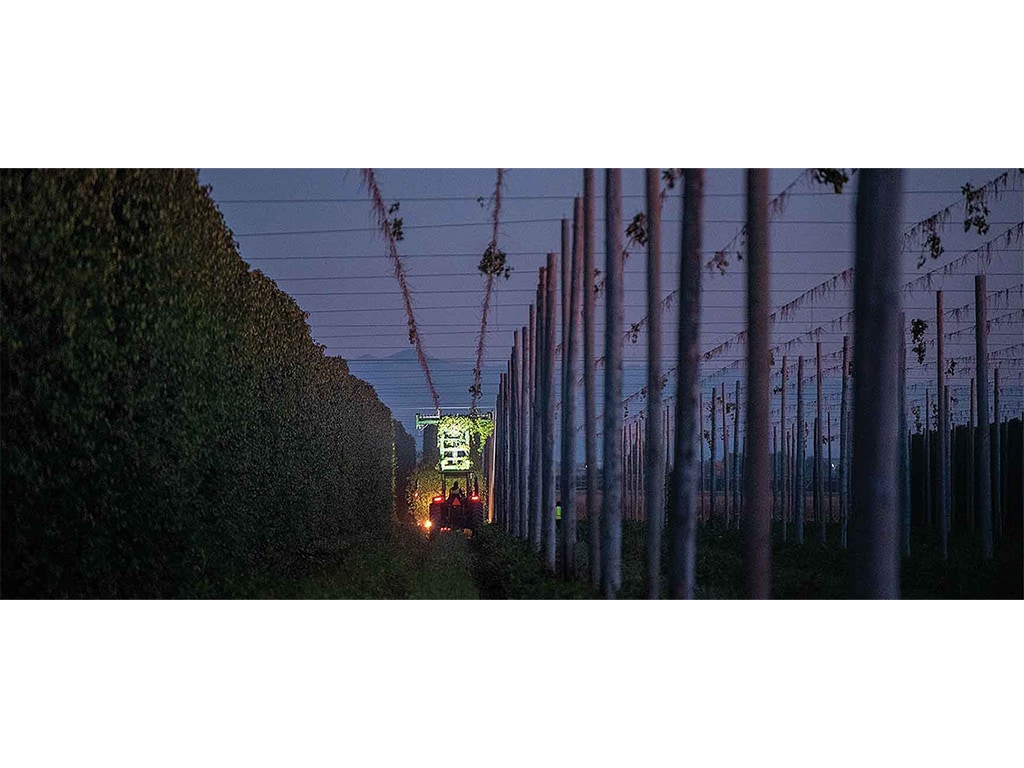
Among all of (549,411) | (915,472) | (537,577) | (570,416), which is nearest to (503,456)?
(915,472)

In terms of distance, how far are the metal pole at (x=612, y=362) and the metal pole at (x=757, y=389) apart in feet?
9.06

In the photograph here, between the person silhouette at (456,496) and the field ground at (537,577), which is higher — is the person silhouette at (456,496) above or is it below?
above

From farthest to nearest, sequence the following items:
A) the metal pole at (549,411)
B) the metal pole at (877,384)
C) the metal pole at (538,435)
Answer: the metal pole at (538,435), the metal pole at (549,411), the metal pole at (877,384)

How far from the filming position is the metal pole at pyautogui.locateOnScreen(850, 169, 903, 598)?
278 inches

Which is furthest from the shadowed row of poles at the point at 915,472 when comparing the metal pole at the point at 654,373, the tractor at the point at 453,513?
the tractor at the point at 453,513

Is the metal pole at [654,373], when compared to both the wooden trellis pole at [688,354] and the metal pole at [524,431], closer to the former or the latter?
the wooden trellis pole at [688,354]

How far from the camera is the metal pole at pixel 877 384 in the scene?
7070mm

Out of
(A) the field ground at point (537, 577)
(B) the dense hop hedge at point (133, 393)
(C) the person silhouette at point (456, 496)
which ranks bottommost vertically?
(A) the field ground at point (537, 577)

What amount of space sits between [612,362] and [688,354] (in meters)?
2.70

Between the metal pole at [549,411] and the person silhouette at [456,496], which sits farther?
the person silhouette at [456,496]

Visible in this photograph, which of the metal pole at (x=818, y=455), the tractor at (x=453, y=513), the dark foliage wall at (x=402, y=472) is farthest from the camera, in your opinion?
the dark foliage wall at (x=402, y=472)

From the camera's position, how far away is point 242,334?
36.3 ft
